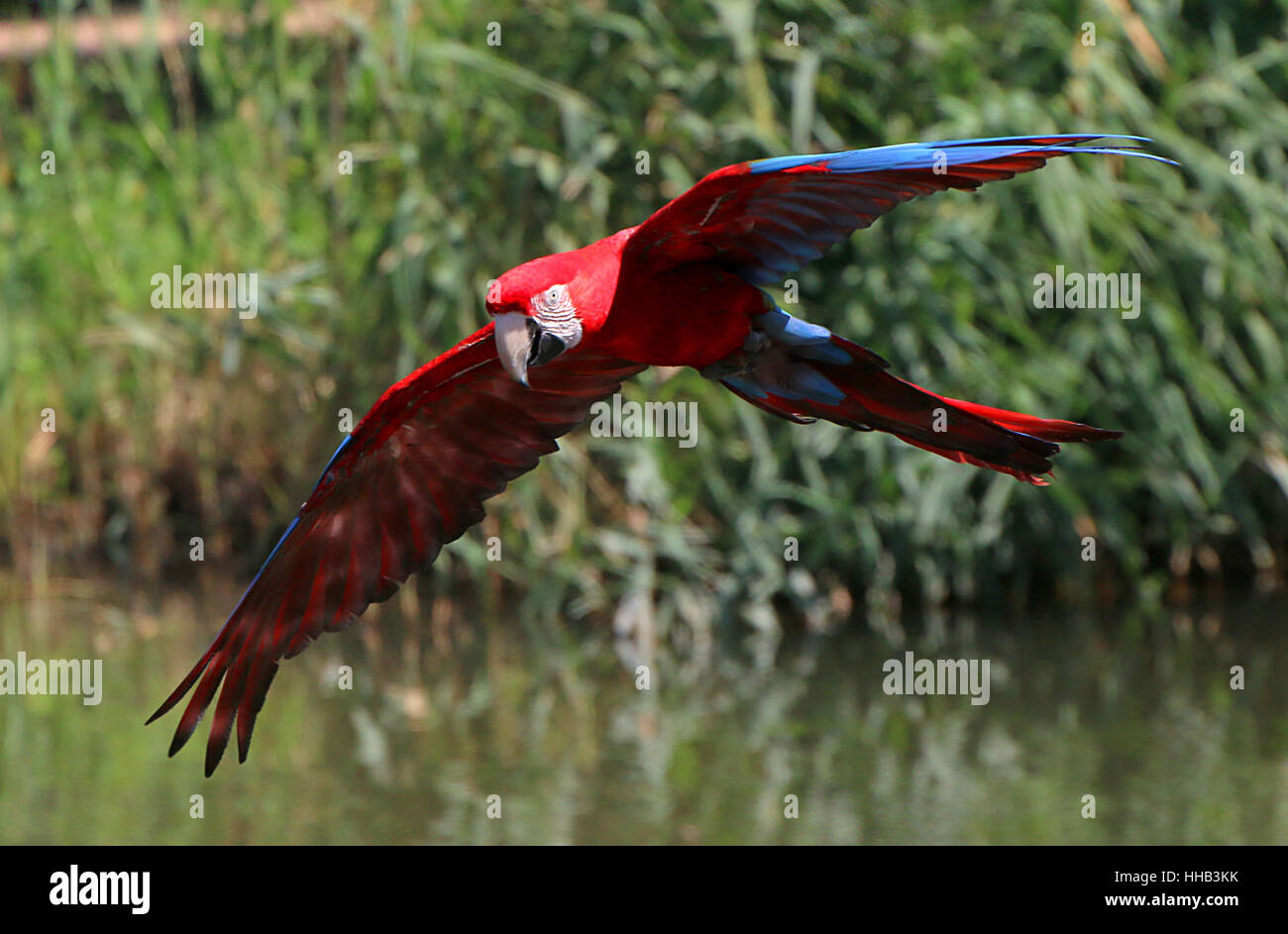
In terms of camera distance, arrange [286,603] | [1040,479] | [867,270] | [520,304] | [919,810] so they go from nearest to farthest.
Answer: [520,304], [1040,479], [286,603], [919,810], [867,270]

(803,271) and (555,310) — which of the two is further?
(803,271)

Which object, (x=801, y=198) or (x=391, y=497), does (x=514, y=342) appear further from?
(x=391, y=497)

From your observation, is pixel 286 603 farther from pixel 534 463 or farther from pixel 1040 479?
pixel 1040 479

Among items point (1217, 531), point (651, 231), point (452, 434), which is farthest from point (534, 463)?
point (1217, 531)

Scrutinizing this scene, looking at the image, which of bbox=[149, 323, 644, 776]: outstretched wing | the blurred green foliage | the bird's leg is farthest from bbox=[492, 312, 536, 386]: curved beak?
the blurred green foliage

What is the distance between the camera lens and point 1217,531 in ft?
16.8

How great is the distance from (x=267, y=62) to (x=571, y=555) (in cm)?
183

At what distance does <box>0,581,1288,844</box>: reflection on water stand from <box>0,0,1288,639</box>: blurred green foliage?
0.22m

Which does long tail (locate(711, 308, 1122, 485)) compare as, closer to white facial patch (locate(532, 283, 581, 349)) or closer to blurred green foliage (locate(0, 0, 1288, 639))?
white facial patch (locate(532, 283, 581, 349))

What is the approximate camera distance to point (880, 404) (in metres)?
2.03

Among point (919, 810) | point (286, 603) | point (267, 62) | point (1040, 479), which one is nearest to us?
point (1040, 479)

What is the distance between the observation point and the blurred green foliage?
4.59 m

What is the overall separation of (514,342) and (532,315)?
4 cm

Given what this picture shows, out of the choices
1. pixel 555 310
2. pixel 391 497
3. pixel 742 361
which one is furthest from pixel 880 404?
pixel 391 497
